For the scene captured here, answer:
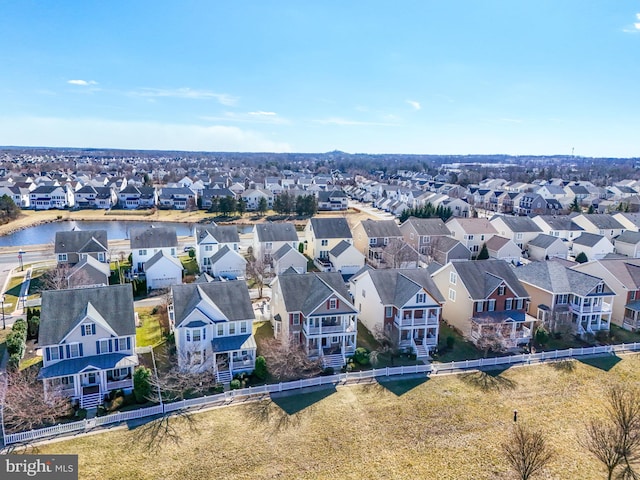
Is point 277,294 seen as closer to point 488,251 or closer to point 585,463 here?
point 585,463

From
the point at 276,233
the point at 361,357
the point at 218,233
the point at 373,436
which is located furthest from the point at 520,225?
the point at 373,436

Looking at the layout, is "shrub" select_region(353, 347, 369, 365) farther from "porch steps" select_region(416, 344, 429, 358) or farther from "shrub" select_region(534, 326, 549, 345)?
"shrub" select_region(534, 326, 549, 345)

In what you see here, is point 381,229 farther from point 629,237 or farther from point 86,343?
point 86,343

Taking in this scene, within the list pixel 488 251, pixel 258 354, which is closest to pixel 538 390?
pixel 258 354

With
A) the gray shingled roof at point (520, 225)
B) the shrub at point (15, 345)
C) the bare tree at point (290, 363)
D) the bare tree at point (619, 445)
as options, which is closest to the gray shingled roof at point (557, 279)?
the bare tree at point (619, 445)

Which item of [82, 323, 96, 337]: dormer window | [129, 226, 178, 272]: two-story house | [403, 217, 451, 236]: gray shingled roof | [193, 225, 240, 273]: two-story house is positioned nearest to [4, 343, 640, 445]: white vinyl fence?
[82, 323, 96, 337]: dormer window

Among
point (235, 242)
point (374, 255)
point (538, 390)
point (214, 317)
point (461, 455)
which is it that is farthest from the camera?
point (374, 255)
